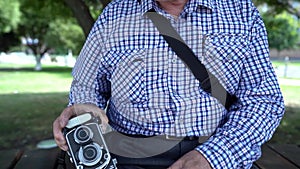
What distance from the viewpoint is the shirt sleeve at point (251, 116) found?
56.1 inches

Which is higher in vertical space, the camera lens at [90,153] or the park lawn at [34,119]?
the camera lens at [90,153]

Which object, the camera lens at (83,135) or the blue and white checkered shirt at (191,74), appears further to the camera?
the blue and white checkered shirt at (191,74)

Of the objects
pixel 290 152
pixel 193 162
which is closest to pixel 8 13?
pixel 290 152

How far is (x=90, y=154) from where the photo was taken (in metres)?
1.35

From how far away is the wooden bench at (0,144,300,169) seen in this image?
93.7 inches

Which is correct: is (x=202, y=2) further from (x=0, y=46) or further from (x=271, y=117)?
(x=0, y=46)

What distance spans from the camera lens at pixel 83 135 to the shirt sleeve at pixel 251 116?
1.36ft

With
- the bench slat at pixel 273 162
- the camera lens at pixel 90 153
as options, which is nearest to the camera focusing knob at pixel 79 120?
the camera lens at pixel 90 153

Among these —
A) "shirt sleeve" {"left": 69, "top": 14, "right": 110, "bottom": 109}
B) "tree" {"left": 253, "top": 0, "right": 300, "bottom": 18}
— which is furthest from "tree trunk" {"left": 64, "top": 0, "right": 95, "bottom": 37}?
"tree" {"left": 253, "top": 0, "right": 300, "bottom": 18}

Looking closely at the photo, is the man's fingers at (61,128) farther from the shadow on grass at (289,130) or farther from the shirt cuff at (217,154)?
the shadow on grass at (289,130)

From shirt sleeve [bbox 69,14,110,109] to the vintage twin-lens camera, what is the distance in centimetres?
25

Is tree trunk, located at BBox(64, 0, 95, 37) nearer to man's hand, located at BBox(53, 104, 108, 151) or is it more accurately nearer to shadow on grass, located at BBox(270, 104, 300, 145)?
shadow on grass, located at BBox(270, 104, 300, 145)

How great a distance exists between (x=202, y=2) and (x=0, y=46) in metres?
32.1

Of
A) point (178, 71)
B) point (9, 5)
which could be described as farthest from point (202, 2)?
point (9, 5)
